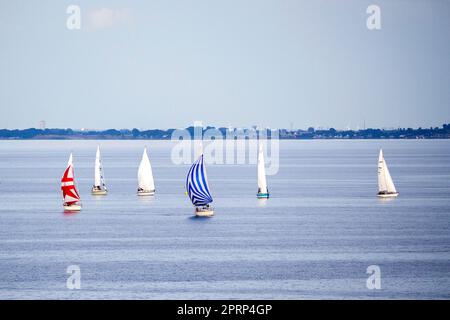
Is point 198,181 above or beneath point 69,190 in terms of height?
above

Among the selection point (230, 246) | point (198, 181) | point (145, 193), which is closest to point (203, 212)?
point (198, 181)

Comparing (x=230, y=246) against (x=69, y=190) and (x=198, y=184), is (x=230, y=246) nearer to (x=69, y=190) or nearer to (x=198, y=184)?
(x=198, y=184)

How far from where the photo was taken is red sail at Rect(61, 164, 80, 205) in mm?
95688

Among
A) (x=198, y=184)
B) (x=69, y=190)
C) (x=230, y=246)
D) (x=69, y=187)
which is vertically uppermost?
(x=198, y=184)

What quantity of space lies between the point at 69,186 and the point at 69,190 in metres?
1.13

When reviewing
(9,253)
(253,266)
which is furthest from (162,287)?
(9,253)

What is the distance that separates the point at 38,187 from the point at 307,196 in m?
50.8

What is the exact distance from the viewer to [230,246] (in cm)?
7350

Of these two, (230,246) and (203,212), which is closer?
(230,246)

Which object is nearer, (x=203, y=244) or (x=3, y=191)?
(x=203, y=244)

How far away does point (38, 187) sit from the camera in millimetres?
149000

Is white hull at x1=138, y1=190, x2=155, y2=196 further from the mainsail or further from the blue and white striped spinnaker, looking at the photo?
the blue and white striped spinnaker

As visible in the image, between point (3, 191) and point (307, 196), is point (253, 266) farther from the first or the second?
point (3, 191)

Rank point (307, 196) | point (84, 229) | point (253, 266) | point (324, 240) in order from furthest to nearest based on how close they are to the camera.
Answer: point (307, 196)
point (84, 229)
point (324, 240)
point (253, 266)
